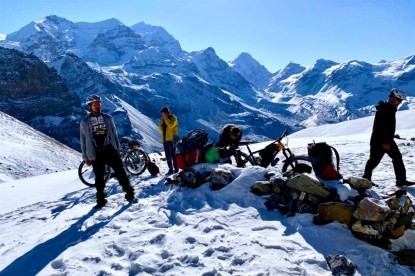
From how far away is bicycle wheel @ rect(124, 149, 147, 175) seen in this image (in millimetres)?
14336

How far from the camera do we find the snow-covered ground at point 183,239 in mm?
5816

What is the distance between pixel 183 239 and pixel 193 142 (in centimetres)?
508

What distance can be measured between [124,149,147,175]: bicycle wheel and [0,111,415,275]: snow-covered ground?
12.5 ft

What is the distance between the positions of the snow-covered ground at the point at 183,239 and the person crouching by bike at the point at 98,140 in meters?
1.11

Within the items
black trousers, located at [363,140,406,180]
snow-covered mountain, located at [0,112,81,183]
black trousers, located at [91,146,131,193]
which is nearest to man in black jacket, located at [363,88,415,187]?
black trousers, located at [363,140,406,180]

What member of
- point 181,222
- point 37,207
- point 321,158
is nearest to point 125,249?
point 181,222

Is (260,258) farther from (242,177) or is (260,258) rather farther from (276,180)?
(242,177)

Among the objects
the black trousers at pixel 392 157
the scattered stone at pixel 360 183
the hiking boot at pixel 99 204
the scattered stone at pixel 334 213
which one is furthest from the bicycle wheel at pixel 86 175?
the black trousers at pixel 392 157

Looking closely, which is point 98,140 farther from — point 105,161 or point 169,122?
point 169,122

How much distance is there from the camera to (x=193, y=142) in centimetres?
1163

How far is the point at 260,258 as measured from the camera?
593 centimetres

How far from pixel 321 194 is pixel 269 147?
4.59m

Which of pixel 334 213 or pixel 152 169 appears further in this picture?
pixel 152 169

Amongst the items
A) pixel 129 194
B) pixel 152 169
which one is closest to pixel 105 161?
pixel 129 194
